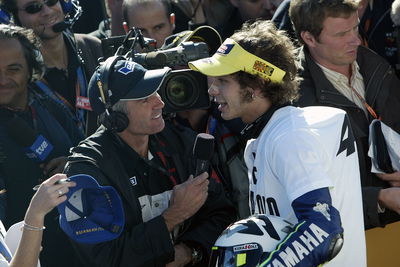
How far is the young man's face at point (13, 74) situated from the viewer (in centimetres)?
482

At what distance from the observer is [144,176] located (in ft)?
13.9

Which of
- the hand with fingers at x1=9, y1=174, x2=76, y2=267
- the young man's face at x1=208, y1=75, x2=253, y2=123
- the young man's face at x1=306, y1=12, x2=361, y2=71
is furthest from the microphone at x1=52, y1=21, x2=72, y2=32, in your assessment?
the hand with fingers at x1=9, y1=174, x2=76, y2=267

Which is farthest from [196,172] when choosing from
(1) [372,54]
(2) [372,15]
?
(2) [372,15]

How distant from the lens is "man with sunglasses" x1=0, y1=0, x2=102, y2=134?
5.45 m

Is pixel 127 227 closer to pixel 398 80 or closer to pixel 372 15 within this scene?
pixel 398 80

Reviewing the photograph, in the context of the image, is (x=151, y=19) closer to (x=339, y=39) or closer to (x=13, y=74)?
(x=13, y=74)

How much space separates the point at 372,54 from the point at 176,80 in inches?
54.3

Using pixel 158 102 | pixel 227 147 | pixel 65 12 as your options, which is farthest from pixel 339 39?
pixel 65 12

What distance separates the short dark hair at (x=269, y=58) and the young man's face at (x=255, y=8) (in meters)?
2.91

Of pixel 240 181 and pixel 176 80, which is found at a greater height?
pixel 176 80

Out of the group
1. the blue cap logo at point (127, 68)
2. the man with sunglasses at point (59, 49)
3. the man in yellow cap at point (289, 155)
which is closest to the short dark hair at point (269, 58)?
the man in yellow cap at point (289, 155)

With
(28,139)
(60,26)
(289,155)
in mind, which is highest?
(289,155)

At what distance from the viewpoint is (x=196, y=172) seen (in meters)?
4.14

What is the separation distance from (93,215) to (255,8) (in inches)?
134
